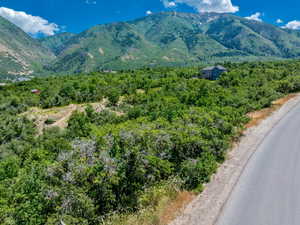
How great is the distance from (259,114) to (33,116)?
29.8 metres

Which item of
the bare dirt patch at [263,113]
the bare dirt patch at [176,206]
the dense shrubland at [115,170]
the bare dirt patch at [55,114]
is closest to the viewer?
the dense shrubland at [115,170]

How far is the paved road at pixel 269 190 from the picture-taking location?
7566 millimetres

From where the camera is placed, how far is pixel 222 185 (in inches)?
381

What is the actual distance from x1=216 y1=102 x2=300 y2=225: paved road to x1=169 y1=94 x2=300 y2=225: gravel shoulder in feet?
0.92

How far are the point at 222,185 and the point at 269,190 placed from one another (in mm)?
1940

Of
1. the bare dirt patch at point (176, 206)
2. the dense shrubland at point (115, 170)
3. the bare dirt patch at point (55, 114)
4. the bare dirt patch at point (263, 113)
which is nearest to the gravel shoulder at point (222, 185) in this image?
the bare dirt patch at point (176, 206)

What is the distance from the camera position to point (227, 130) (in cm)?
1370

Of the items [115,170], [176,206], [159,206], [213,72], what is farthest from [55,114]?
[213,72]

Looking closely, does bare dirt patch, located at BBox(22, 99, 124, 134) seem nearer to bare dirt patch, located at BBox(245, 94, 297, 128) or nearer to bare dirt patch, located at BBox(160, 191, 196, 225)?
bare dirt patch, located at BBox(245, 94, 297, 128)

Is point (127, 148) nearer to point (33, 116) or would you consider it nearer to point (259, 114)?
point (259, 114)

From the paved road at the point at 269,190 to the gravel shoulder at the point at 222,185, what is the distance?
0.28 metres

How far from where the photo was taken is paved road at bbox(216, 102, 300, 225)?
7566 millimetres

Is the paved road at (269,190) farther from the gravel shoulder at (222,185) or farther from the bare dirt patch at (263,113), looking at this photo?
the bare dirt patch at (263,113)

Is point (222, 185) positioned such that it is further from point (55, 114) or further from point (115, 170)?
point (55, 114)
